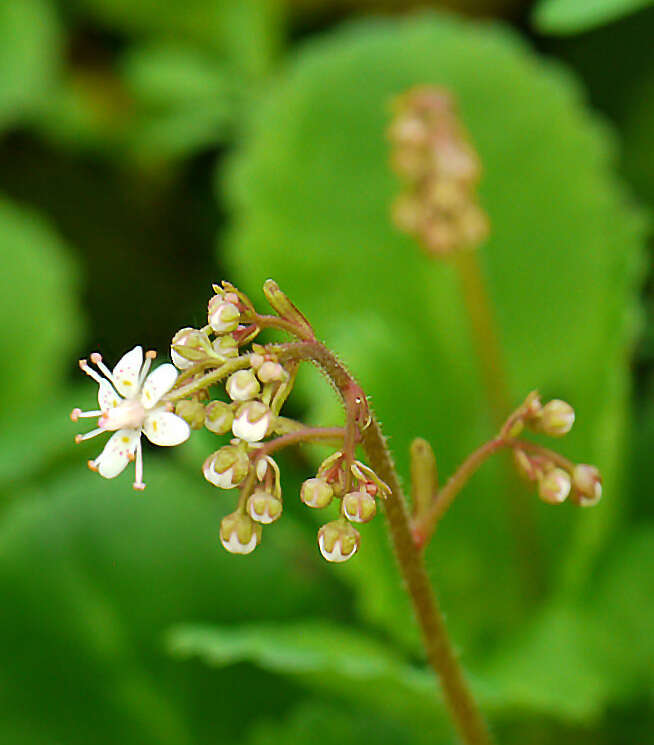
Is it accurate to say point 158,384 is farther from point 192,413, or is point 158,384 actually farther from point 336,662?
point 336,662

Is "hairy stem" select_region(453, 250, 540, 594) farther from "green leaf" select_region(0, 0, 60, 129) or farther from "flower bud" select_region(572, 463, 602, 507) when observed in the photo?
"green leaf" select_region(0, 0, 60, 129)

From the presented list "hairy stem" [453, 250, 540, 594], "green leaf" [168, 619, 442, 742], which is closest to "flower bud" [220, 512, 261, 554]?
"green leaf" [168, 619, 442, 742]

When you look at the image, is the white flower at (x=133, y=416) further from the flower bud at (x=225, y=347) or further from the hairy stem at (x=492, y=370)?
the hairy stem at (x=492, y=370)

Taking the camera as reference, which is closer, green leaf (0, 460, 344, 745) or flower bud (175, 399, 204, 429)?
flower bud (175, 399, 204, 429)

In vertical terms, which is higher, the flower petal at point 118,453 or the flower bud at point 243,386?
the flower bud at point 243,386

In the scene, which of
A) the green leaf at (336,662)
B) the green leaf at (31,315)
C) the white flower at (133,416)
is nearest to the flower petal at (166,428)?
the white flower at (133,416)


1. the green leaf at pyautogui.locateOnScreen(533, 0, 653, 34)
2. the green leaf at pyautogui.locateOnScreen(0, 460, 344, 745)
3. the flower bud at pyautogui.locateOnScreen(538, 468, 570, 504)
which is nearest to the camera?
the flower bud at pyautogui.locateOnScreen(538, 468, 570, 504)

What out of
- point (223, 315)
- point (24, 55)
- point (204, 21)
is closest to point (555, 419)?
point (223, 315)

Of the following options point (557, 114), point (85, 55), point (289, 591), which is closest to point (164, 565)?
point (289, 591)
